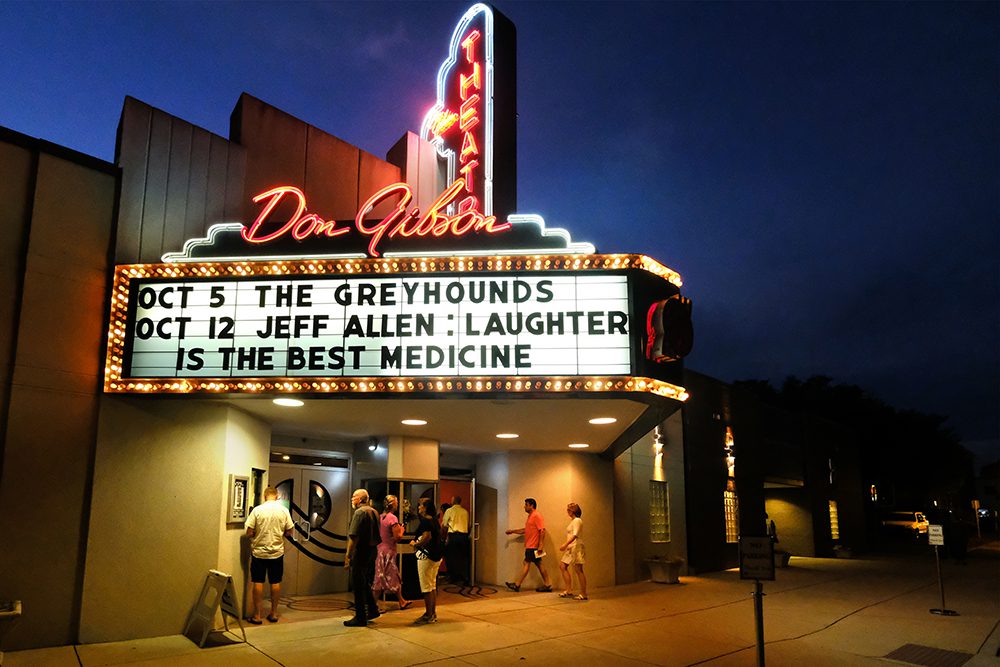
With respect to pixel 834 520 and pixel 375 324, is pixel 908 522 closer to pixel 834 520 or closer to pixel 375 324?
pixel 834 520

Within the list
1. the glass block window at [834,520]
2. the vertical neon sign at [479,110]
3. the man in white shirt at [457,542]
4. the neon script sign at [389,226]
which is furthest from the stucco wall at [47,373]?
the glass block window at [834,520]

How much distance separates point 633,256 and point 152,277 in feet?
20.1

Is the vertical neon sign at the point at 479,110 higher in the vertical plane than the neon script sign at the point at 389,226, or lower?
higher

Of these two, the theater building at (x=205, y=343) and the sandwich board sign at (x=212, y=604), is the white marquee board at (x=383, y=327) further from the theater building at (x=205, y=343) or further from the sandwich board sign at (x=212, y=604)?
the sandwich board sign at (x=212, y=604)

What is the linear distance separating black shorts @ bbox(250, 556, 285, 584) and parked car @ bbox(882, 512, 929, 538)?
25215 mm

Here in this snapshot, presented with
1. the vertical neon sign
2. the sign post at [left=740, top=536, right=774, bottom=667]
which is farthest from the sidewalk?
the vertical neon sign

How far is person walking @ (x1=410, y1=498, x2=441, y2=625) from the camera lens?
1012 centimetres

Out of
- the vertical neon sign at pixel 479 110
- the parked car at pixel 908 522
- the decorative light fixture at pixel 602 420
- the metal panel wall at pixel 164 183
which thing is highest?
the vertical neon sign at pixel 479 110

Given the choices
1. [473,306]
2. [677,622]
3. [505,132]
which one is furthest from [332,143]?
[677,622]

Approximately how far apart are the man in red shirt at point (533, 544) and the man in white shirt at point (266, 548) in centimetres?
487

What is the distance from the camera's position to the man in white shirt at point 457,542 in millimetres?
13695

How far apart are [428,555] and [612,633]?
275 cm

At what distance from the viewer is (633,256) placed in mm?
9094

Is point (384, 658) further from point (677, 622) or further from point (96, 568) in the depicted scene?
point (677, 622)
